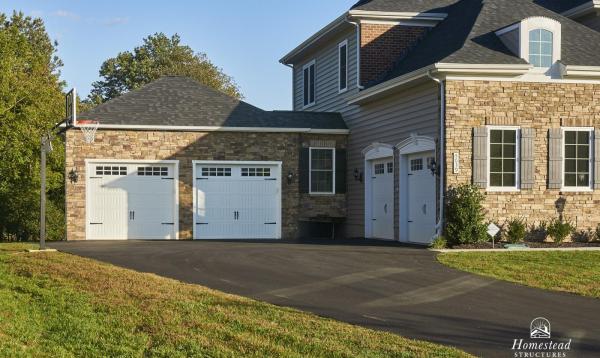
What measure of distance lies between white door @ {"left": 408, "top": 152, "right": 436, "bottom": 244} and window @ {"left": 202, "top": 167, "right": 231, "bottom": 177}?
5.81 metres

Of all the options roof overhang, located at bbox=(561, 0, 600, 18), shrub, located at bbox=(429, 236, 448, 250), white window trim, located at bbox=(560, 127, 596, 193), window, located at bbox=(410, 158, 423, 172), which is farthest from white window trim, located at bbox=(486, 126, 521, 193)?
roof overhang, located at bbox=(561, 0, 600, 18)

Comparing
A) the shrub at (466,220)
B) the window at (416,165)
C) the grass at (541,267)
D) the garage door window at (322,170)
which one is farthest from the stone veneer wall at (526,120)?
the garage door window at (322,170)

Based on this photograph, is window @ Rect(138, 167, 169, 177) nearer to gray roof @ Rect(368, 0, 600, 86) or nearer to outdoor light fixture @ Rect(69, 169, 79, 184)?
outdoor light fixture @ Rect(69, 169, 79, 184)

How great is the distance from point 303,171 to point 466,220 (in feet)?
24.4

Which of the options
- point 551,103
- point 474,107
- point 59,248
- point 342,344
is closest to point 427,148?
point 474,107

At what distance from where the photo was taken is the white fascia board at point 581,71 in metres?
19.6

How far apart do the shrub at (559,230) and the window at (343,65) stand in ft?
29.5

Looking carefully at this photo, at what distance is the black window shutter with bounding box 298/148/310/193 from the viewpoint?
82.5 feet

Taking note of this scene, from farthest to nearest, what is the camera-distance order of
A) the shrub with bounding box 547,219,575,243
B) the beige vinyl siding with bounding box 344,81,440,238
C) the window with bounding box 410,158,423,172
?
the window with bounding box 410,158,423,172 → the beige vinyl siding with bounding box 344,81,440,238 → the shrub with bounding box 547,219,575,243

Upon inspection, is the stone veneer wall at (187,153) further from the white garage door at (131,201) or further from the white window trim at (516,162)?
the white window trim at (516,162)

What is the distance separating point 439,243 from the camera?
1870 cm

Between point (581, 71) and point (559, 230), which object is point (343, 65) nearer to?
point (581, 71)

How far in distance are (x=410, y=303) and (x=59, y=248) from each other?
1157cm

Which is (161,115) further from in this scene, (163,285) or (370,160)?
(163,285)
